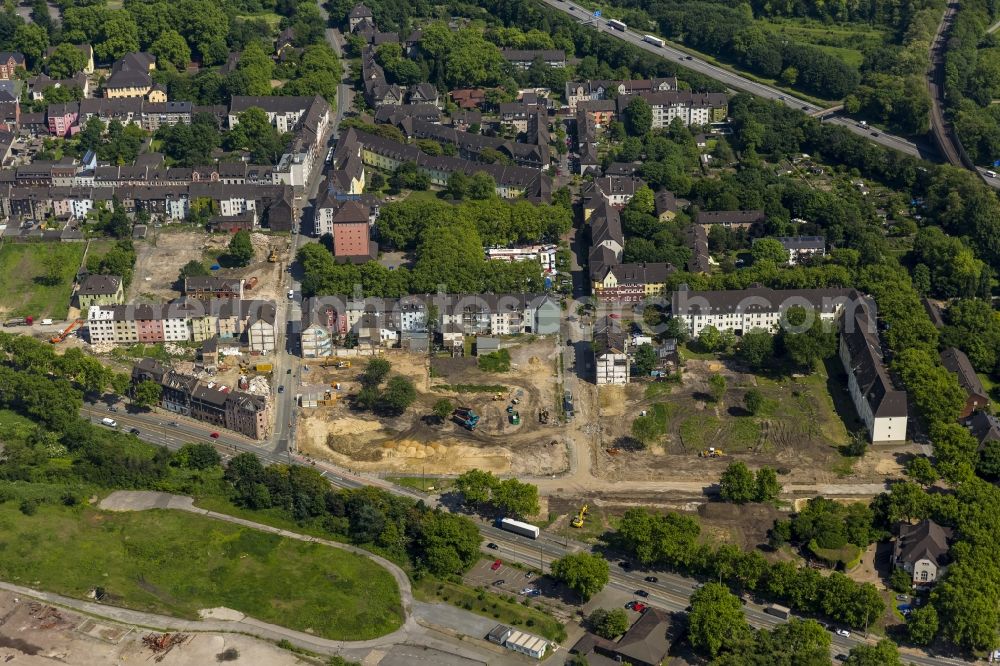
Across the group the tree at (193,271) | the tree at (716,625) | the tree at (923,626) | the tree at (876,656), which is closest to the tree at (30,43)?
the tree at (193,271)

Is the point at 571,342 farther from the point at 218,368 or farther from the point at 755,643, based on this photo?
the point at 755,643

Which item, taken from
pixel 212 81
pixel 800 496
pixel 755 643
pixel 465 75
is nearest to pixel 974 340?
pixel 800 496

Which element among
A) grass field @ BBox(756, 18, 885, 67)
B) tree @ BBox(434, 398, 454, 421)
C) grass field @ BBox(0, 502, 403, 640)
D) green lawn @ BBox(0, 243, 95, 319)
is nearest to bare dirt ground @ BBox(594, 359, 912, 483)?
tree @ BBox(434, 398, 454, 421)

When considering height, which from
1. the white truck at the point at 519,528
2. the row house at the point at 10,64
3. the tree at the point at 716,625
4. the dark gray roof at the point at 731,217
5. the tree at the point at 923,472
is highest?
the row house at the point at 10,64

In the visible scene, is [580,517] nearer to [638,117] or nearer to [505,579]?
[505,579]

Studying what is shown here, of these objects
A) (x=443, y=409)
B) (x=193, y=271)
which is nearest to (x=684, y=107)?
(x=193, y=271)

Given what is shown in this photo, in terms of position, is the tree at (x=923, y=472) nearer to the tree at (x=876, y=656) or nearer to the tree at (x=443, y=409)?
the tree at (x=876, y=656)
